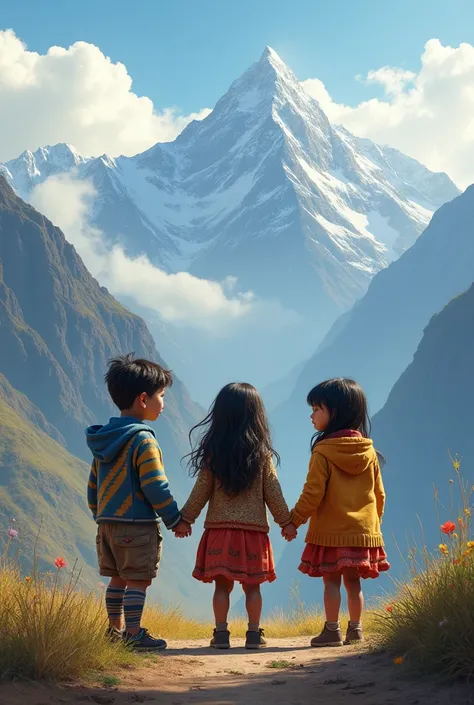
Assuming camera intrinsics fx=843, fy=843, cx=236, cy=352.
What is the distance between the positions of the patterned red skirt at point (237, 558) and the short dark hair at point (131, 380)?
4.76 ft

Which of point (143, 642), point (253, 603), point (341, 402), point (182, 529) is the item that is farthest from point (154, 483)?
point (341, 402)

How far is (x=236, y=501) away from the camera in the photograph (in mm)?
7766

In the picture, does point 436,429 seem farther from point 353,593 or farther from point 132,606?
point 132,606

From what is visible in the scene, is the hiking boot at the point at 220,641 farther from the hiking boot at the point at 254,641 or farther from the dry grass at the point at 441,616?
the dry grass at the point at 441,616

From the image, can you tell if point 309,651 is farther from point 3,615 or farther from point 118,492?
point 3,615

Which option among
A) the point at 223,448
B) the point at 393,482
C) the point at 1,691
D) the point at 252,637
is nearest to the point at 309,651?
the point at 252,637

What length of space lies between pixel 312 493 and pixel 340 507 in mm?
309

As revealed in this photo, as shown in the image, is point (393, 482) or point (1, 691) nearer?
point (1, 691)

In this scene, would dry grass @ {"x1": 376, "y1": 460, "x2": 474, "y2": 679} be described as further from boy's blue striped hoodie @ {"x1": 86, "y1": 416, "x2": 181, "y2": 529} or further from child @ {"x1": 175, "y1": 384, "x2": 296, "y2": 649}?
boy's blue striped hoodie @ {"x1": 86, "y1": 416, "x2": 181, "y2": 529}

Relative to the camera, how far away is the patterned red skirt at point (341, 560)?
7754 millimetres

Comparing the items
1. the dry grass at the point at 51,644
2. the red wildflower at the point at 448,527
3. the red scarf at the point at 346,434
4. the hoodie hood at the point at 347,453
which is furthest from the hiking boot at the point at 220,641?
the red wildflower at the point at 448,527

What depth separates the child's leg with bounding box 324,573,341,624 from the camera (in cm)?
787

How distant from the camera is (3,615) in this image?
5.73m

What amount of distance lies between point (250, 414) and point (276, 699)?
2901mm
